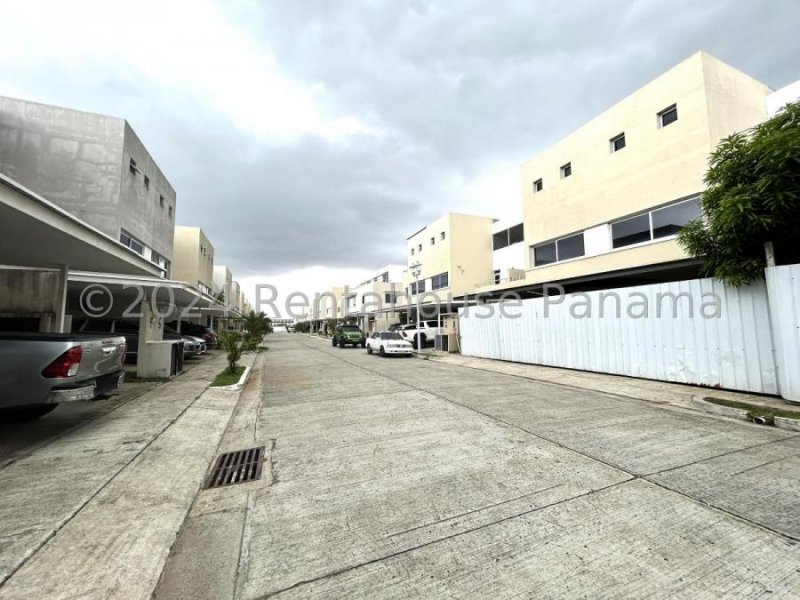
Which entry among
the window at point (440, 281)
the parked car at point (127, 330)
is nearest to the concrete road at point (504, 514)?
the parked car at point (127, 330)

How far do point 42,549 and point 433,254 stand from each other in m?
31.4

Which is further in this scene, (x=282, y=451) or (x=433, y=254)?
(x=433, y=254)

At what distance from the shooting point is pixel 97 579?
2.28 meters

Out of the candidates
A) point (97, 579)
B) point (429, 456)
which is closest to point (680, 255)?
point (429, 456)

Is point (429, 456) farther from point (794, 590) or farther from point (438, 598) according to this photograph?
point (794, 590)

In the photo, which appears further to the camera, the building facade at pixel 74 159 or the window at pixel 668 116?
the building facade at pixel 74 159

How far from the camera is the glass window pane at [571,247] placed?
596 inches

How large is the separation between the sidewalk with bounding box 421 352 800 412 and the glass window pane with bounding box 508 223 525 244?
42.1 ft

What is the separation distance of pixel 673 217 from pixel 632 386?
6.70 metres

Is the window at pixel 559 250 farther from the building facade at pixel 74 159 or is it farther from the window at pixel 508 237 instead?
the building facade at pixel 74 159

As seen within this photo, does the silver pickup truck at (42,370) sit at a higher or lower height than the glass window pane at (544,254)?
lower

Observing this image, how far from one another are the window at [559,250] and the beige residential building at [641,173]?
1.9 inches

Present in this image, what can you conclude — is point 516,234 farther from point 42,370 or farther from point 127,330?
point 42,370

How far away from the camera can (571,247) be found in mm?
15625
